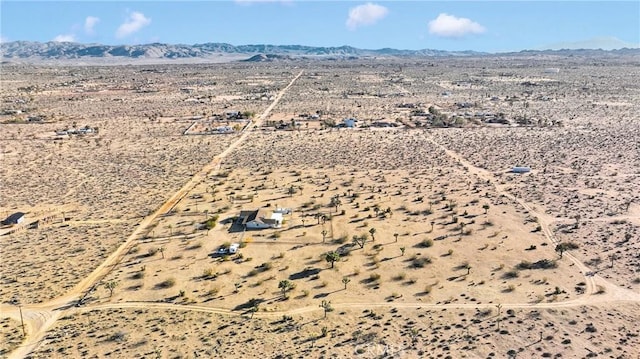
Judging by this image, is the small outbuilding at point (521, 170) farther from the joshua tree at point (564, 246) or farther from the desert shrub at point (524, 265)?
the desert shrub at point (524, 265)

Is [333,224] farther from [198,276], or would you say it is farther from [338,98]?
[338,98]

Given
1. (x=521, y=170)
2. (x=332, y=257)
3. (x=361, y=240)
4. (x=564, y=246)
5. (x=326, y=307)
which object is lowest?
(x=326, y=307)

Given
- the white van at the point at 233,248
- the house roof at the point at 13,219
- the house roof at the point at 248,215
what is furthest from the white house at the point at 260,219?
the house roof at the point at 13,219

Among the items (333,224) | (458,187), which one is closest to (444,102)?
(458,187)

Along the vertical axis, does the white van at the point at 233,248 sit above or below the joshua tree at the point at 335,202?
below

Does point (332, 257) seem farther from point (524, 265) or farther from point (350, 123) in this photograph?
point (350, 123)

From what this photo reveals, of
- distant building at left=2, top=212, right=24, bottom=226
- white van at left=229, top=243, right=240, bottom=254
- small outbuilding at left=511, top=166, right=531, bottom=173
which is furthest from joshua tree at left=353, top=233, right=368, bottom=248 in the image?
distant building at left=2, top=212, right=24, bottom=226

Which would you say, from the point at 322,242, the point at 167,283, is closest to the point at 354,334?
the point at 322,242
